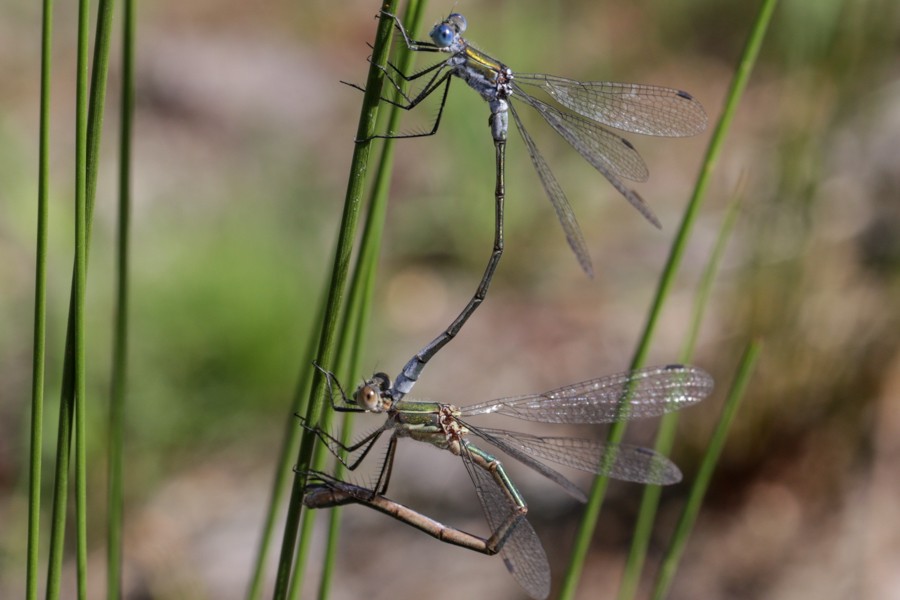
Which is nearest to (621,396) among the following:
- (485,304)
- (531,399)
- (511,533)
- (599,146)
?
(531,399)

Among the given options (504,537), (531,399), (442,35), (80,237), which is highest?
(442,35)

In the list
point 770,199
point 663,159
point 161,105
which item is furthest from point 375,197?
point 161,105

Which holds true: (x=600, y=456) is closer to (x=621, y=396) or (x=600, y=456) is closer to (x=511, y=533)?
(x=621, y=396)

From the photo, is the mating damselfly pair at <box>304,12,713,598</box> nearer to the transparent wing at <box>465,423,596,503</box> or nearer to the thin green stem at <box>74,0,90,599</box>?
the transparent wing at <box>465,423,596,503</box>

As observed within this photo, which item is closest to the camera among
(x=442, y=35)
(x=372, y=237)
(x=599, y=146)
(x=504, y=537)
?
(x=372, y=237)

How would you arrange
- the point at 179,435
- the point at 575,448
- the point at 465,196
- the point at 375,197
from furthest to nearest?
the point at 465,196
the point at 179,435
the point at 575,448
the point at 375,197

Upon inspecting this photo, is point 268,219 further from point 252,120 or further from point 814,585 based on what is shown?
point 814,585

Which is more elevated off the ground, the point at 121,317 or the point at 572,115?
the point at 572,115

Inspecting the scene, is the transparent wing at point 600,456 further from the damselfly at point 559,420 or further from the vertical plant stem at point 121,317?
the vertical plant stem at point 121,317
